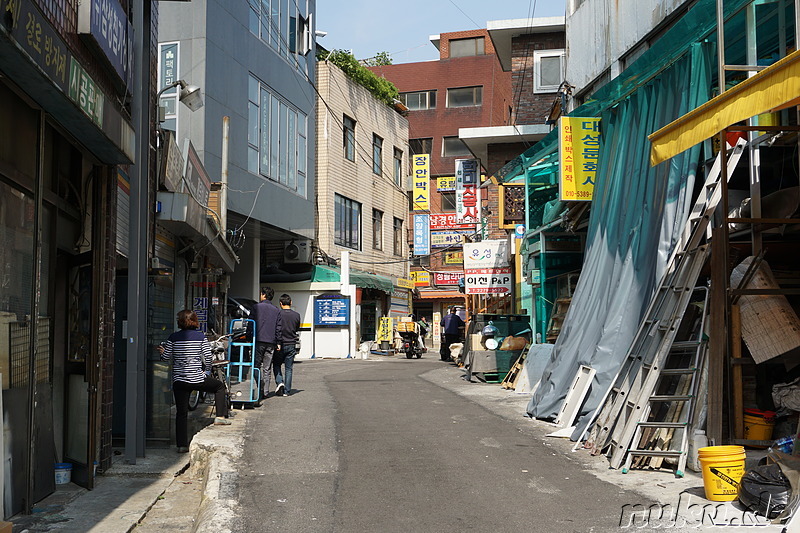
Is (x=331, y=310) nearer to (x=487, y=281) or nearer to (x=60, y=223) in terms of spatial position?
(x=487, y=281)

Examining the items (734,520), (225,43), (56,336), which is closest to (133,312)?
(56,336)

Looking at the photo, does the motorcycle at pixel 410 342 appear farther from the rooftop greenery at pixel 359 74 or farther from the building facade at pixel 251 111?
the rooftop greenery at pixel 359 74

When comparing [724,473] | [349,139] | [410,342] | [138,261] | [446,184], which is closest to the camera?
[724,473]

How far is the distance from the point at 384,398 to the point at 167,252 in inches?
185

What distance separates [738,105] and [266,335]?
9011 mm

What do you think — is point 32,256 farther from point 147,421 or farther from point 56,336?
point 147,421

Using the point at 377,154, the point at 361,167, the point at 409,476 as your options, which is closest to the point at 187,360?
the point at 409,476

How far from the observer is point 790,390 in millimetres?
7766

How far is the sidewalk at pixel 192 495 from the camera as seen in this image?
20.1 ft

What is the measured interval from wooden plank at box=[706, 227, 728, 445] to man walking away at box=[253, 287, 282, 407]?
773 centimetres

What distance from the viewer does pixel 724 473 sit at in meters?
6.42

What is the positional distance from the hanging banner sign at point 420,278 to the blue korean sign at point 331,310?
43.1 ft

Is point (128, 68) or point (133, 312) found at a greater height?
point (128, 68)

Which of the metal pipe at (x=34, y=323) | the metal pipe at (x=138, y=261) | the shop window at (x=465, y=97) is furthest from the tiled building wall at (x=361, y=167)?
the metal pipe at (x=34, y=323)
